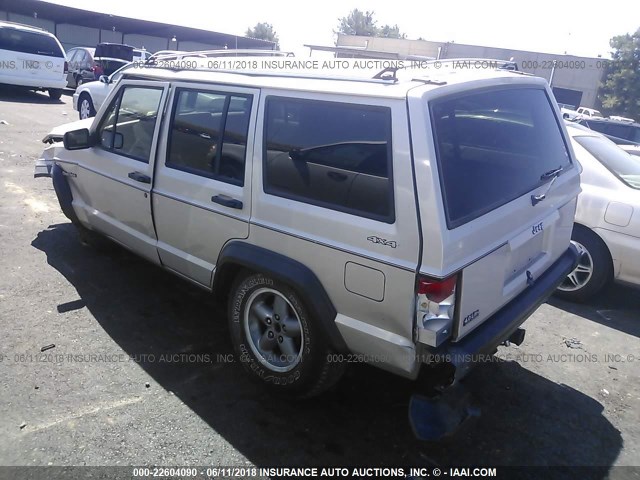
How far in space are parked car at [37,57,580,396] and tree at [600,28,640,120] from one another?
142 ft

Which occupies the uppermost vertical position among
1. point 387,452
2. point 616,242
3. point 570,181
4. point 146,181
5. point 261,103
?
point 261,103

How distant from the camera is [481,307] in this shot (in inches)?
109

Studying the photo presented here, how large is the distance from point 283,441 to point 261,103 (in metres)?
2.01

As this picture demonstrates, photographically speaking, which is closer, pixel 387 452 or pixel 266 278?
pixel 387 452

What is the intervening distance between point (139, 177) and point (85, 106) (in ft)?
31.3

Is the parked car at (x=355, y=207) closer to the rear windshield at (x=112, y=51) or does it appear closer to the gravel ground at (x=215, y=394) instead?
the gravel ground at (x=215, y=394)

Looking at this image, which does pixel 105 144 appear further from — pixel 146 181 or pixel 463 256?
pixel 463 256

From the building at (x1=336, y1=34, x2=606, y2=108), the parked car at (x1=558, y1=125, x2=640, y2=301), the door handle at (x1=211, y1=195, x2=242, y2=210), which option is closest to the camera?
the door handle at (x1=211, y1=195, x2=242, y2=210)

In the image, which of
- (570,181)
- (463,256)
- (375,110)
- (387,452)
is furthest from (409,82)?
(387,452)

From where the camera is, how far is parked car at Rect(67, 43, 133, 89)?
1816cm

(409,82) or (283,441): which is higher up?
(409,82)

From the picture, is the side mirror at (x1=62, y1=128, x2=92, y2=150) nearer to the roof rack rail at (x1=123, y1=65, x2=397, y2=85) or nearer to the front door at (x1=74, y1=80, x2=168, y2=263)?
→ the front door at (x1=74, y1=80, x2=168, y2=263)

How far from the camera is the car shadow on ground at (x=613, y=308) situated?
15.3 ft

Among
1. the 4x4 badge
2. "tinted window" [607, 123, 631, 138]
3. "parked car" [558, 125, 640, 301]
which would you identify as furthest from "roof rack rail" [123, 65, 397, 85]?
"tinted window" [607, 123, 631, 138]
